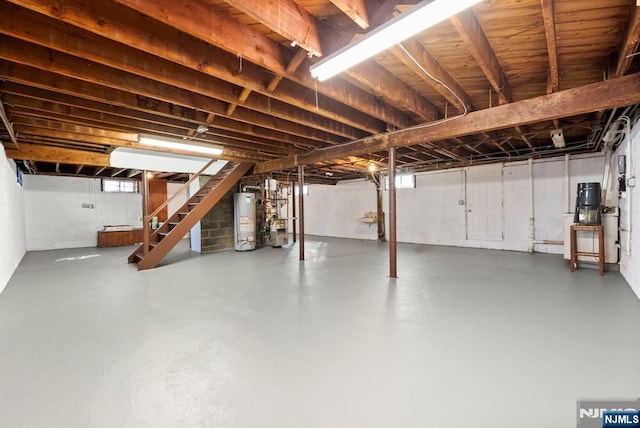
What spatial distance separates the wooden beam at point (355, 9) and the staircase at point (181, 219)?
459cm

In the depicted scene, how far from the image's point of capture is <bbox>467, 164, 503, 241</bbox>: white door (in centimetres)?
721

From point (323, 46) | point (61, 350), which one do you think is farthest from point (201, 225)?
point (323, 46)

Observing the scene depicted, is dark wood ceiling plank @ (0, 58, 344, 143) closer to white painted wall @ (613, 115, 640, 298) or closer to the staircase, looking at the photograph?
the staircase

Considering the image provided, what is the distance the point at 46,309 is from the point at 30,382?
181cm

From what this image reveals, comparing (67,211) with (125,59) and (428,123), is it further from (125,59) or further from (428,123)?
(428,123)

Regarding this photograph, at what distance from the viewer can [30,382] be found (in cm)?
180

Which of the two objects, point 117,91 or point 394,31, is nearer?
point 394,31

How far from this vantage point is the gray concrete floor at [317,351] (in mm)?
1529

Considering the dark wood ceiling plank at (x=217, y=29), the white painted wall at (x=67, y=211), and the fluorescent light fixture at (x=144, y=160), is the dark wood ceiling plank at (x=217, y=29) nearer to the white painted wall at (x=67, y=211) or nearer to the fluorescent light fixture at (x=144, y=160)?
the fluorescent light fixture at (x=144, y=160)

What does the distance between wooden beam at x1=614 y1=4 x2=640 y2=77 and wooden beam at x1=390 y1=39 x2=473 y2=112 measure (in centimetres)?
128

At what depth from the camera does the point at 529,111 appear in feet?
10.5

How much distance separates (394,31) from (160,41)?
1.81 meters

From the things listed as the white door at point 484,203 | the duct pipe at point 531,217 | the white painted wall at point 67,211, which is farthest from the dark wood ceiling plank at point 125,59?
the white painted wall at point 67,211

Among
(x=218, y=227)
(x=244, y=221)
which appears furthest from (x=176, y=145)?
(x=218, y=227)
